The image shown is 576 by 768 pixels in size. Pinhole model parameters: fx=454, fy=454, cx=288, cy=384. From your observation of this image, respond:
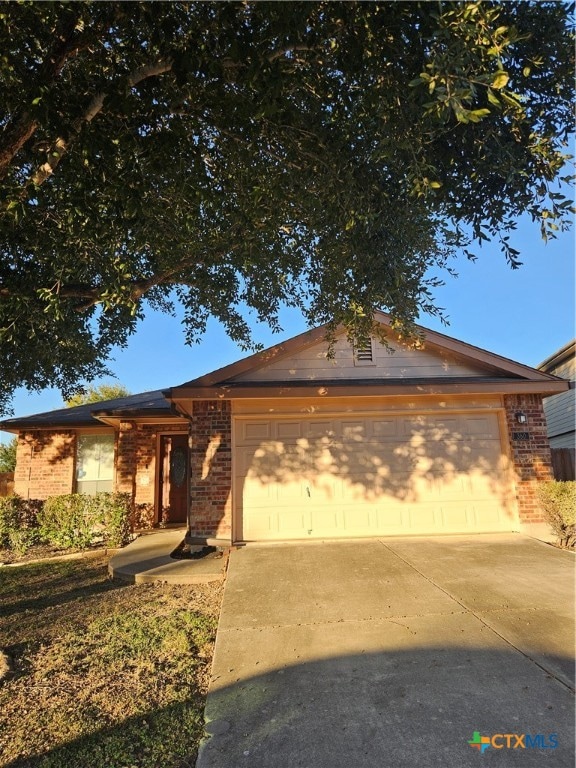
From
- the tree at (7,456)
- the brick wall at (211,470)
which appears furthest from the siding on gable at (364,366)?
the tree at (7,456)

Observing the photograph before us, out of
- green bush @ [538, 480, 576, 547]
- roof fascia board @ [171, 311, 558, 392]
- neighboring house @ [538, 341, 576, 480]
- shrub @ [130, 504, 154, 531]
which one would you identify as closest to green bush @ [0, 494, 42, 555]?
shrub @ [130, 504, 154, 531]

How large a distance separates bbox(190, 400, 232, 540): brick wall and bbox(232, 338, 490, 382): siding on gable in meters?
1.34

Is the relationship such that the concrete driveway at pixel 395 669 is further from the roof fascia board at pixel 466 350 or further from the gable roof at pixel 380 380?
the roof fascia board at pixel 466 350

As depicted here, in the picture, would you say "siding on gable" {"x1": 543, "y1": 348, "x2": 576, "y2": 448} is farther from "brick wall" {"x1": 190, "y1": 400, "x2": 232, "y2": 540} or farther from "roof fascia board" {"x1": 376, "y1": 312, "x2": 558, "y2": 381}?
"brick wall" {"x1": 190, "y1": 400, "x2": 232, "y2": 540}

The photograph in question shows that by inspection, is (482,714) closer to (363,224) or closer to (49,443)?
(363,224)

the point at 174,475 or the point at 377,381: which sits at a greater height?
the point at 377,381

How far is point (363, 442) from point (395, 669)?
17.5 feet

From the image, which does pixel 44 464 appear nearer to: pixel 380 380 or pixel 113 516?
pixel 113 516

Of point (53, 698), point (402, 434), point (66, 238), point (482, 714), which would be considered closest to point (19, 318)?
point (66, 238)

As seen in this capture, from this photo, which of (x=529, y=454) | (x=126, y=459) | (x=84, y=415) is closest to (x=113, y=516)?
(x=126, y=459)

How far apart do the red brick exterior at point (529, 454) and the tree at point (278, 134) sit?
433 cm

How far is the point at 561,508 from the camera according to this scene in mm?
7418

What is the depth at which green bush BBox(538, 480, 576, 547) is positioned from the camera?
7.31 metres

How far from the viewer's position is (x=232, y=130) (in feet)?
15.6
